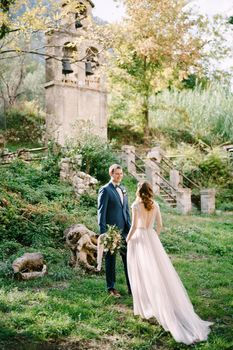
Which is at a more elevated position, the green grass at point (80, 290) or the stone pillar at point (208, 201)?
the stone pillar at point (208, 201)

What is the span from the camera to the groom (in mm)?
6570

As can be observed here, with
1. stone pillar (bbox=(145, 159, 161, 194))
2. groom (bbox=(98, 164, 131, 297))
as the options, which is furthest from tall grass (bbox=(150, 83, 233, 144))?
groom (bbox=(98, 164, 131, 297))

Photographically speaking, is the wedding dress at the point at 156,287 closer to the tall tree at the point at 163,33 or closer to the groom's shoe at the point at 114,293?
the groom's shoe at the point at 114,293

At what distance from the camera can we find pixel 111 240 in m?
6.25

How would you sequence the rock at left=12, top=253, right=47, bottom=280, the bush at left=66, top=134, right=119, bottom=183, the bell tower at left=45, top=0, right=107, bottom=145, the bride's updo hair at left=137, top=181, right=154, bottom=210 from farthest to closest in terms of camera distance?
the bell tower at left=45, top=0, right=107, bottom=145 < the bush at left=66, top=134, right=119, bottom=183 < the rock at left=12, top=253, right=47, bottom=280 < the bride's updo hair at left=137, top=181, right=154, bottom=210

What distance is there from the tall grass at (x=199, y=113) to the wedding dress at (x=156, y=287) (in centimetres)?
1967

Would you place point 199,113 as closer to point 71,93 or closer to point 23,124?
point 71,93

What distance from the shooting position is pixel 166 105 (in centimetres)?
2805

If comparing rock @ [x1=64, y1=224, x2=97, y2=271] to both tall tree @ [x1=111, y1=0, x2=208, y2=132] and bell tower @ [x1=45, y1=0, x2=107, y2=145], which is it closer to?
tall tree @ [x1=111, y1=0, x2=208, y2=132]

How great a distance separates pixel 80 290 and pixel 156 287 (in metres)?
1.84

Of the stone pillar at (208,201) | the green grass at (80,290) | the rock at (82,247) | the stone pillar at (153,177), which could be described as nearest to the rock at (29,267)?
the green grass at (80,290)

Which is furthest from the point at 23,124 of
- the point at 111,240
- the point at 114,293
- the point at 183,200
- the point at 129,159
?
the point at 111,240

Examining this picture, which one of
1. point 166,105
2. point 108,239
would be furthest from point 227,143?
point 108,239

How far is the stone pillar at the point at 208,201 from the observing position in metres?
17.7
